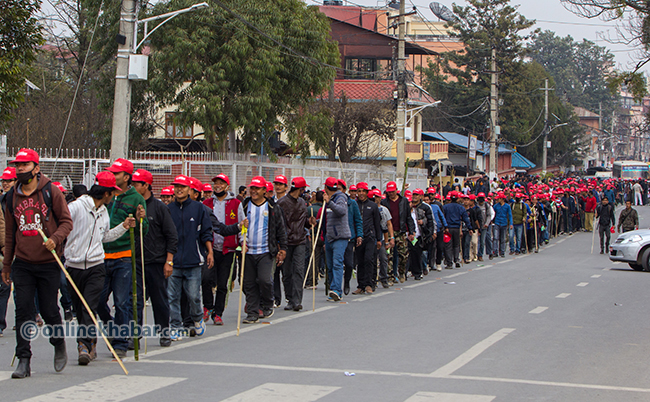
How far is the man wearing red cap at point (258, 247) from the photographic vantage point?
1005 centimetres

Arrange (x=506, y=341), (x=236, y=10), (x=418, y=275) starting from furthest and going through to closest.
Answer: (x=236, y=10) < (x=418, y=275) < (x=506, y=341)

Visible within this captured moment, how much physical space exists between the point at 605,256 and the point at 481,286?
37.0 ft

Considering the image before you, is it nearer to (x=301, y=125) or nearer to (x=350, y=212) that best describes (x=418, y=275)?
(x=350, y=212)

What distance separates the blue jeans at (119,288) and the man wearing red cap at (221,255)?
2.33 metres

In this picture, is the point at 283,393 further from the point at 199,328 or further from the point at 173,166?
the point at 173,166

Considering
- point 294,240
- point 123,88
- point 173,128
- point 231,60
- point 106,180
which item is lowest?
point 294,240

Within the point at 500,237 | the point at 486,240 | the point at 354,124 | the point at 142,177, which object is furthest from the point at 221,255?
the point at 354,124

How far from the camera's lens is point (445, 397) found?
6.18m

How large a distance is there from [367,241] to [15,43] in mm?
8645

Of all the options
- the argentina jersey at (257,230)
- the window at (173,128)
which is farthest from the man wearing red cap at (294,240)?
the window at (173,128)

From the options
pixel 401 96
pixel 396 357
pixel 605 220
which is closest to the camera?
pixel 396 357

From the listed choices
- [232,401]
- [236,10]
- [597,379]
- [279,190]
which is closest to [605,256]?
[236,10]

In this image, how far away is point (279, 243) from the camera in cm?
1033

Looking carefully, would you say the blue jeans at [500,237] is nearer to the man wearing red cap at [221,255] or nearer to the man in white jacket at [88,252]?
the man wearing red cap at [221,255]
